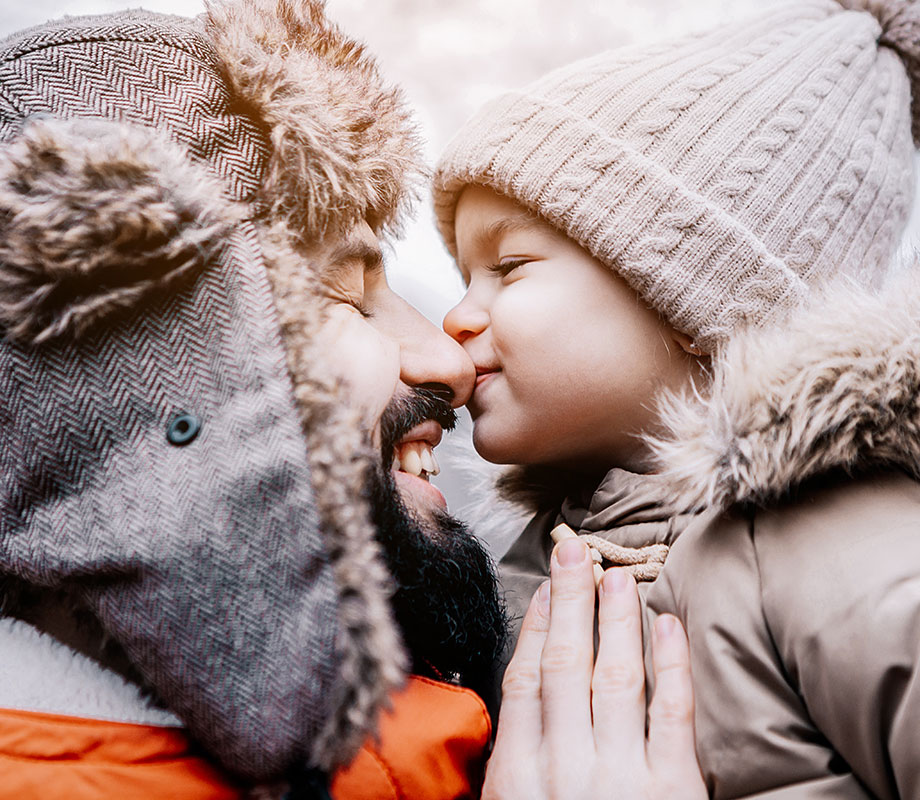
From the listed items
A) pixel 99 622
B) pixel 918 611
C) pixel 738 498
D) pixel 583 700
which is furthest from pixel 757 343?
pixel 99 622

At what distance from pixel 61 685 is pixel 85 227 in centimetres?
45

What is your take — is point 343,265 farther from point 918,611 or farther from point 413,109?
point 918,611

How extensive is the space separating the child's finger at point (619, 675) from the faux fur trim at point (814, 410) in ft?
0.50

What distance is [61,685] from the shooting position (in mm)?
693

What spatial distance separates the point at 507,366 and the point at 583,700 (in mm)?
530

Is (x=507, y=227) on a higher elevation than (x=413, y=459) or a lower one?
higher

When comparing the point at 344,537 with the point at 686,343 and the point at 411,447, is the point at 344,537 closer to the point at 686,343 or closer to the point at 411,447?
the point at 411,447

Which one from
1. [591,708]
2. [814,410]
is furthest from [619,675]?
[814,410]

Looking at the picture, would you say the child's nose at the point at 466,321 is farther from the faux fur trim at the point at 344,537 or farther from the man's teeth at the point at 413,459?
the faux fur trim at the point at 344,537

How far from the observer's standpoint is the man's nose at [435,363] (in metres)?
0.96

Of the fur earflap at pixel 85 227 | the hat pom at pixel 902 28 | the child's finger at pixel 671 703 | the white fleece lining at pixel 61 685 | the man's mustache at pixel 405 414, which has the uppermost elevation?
the hat pom at pixel 902 28

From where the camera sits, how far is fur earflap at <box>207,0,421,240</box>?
76cm

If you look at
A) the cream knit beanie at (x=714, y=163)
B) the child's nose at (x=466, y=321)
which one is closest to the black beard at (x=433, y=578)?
the child's nose at (x=466, y=321)

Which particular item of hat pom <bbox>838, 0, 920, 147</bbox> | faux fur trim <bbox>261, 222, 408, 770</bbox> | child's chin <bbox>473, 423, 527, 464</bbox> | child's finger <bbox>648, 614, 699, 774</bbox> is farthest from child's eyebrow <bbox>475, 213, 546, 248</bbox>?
hat pom <bbox>838, 0, 920, 147</bbox>
